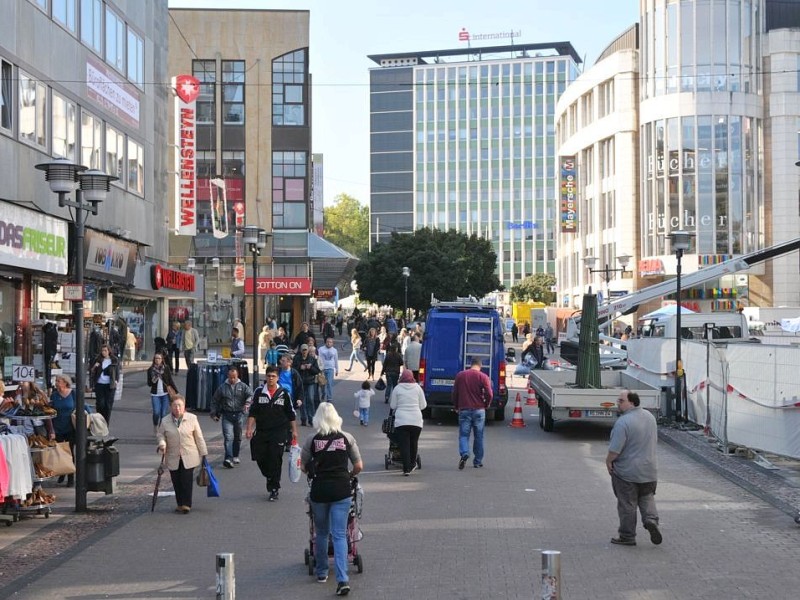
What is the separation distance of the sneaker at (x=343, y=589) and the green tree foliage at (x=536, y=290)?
12153 cm

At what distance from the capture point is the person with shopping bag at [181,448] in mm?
11741

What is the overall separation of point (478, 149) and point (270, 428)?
141958 millimetres

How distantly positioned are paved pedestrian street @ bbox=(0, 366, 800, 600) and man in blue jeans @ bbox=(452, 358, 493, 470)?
1.13 feet

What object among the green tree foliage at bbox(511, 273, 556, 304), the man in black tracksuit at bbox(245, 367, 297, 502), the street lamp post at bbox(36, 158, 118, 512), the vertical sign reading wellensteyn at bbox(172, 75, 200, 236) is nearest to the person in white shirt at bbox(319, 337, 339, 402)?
the man in black tracksuit at bbox(245, 367, 297, 502)

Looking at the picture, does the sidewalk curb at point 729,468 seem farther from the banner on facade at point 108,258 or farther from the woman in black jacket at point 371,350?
the banner on facade at point 108,258

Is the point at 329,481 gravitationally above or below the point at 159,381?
below

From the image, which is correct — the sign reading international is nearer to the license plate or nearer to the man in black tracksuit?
the license plate

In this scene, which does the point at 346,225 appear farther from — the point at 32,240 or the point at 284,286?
the point at 32,240

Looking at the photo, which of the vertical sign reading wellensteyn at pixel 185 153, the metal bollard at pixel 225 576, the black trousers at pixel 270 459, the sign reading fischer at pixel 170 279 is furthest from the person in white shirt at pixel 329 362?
the metal bollard at pixel 225 576

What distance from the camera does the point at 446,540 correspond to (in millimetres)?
10180

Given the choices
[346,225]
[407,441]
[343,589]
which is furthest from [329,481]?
[346,225]

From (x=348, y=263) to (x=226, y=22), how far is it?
15530 mm

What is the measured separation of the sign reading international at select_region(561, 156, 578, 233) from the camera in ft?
267

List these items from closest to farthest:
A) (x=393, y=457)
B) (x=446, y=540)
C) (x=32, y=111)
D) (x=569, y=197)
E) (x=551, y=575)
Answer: (x=551, y=575), (x=446, y=540), (x=393, y=457), (x=32, y=111), (x=569, y=197)
